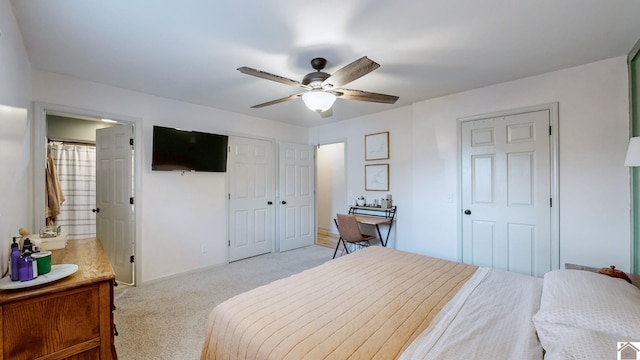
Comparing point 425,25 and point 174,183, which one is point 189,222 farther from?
point 425,25

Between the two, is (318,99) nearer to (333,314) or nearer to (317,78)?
(317,78)

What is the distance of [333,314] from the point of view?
1286 mm

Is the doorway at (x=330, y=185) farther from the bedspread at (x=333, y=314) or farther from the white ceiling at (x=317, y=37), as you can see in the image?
the bedspread at (x=333, y=314)

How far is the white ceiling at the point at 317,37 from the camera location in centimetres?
164

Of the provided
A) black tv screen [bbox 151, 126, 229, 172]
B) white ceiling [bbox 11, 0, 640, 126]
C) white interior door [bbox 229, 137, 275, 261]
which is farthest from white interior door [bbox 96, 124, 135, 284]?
white interior door [bbox 229, 137, 275, 261]

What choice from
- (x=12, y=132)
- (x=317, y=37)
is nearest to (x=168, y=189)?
(x=12, y=132)

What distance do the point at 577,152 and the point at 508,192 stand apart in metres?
0.69

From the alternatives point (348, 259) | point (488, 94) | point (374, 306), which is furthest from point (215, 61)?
point (488, 94)

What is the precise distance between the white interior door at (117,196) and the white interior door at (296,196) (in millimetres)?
2201

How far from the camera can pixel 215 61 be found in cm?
236

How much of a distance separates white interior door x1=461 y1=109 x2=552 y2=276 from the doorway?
334 centimetres

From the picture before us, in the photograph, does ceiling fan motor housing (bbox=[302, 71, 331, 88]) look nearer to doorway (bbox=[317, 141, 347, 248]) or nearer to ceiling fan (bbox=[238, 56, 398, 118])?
ceiling fan (bbox=[238, 56, 398, 118])

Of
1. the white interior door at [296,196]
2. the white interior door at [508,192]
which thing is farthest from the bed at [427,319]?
the white interior door at [296,196]

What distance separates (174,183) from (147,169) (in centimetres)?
36
